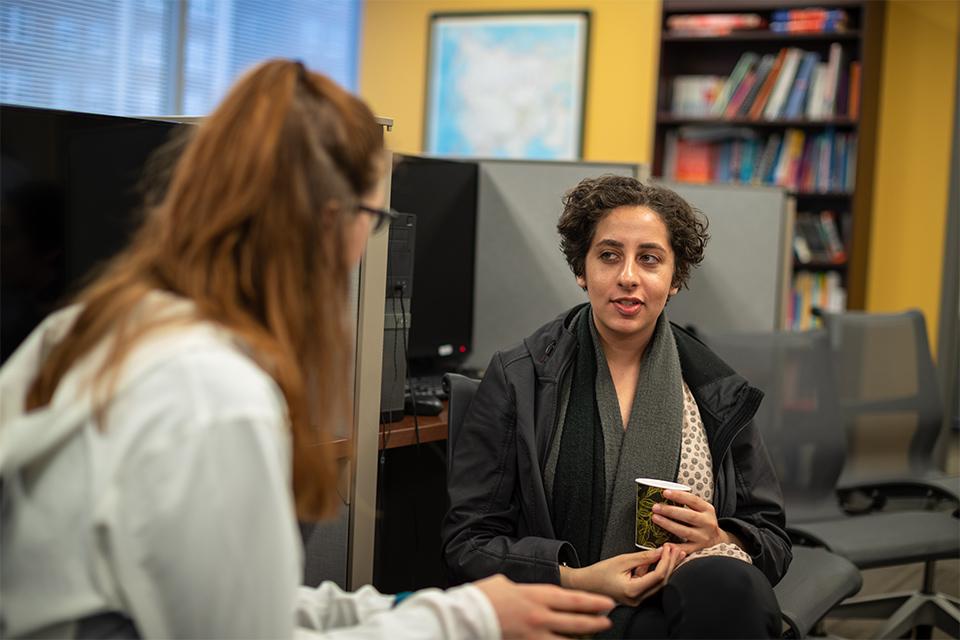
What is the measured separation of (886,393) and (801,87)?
2441 mm

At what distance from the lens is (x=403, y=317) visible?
2.07 metres

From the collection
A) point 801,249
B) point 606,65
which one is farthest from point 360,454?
point 606,65

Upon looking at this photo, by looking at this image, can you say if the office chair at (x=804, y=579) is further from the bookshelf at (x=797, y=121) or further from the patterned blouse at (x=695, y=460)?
the bookshelf at (x=797, y=121)

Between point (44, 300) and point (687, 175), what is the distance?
14.5 feet

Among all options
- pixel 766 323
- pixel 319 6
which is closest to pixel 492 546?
pixel 766 323

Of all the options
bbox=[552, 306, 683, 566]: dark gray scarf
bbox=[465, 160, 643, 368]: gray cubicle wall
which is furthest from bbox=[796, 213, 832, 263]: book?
bbox=[552, 306, 683, 566]: dark gray scarf

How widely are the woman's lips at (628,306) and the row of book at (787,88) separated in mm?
3733

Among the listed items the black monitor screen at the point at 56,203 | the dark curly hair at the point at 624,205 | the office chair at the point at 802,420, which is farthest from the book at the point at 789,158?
the black monitor screen at the point at 56,203

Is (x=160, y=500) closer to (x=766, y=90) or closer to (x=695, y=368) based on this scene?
(x=695, y=368)

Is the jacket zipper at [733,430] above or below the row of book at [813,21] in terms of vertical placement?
below

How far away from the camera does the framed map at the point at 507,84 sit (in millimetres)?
6102

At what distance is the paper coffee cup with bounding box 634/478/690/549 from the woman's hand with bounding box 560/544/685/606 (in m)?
0.01

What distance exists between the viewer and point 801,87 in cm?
521

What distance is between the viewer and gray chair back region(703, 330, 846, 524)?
2768mm
